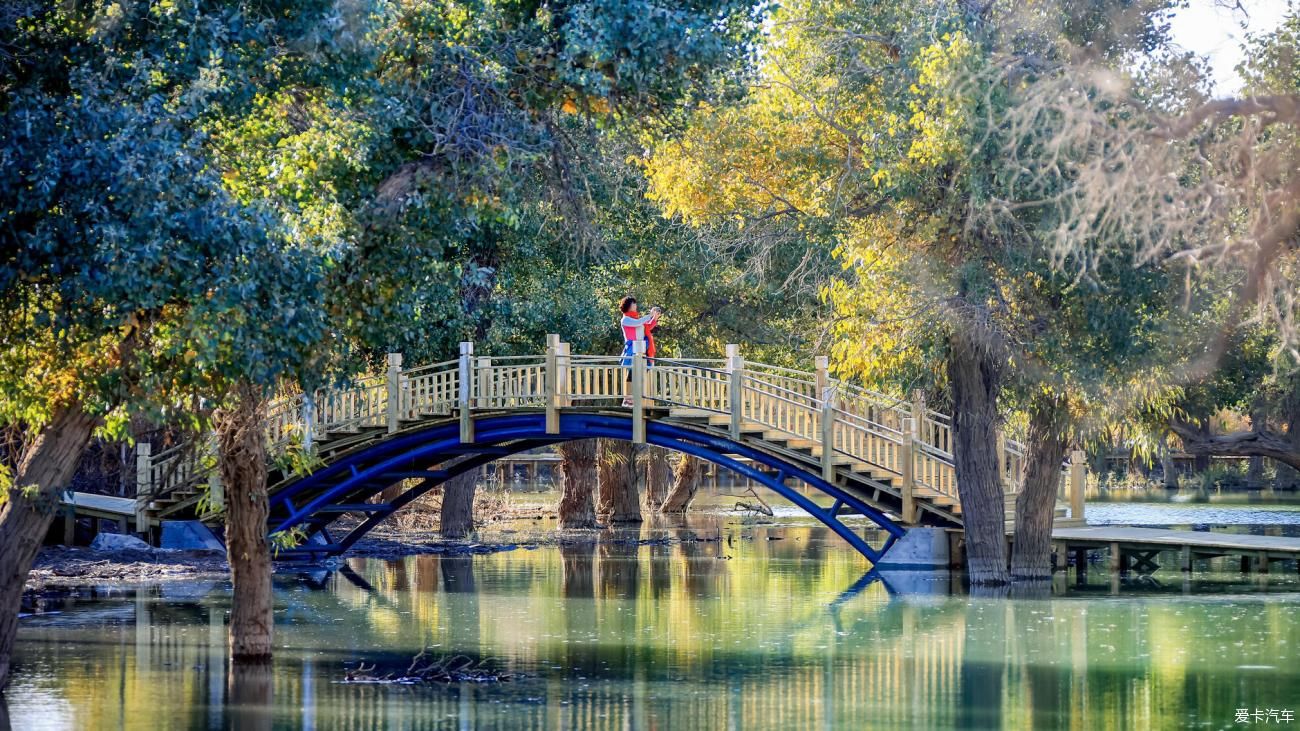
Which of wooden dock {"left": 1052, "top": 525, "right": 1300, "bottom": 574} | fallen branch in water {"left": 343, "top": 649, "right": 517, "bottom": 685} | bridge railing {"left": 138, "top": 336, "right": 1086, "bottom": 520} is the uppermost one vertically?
bridge railing {"left": 138, "top": 336, "right": 1086, "bottom": 520}

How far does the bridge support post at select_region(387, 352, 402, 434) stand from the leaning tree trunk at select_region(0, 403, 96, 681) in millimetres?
12139

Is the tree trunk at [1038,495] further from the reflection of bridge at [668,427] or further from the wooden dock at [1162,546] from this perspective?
the wooden dock at [1162,546]

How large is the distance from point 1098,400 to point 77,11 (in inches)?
511

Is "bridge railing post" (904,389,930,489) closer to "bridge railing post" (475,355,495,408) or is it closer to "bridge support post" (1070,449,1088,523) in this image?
"bridge support post" (1070,449,1088,523)

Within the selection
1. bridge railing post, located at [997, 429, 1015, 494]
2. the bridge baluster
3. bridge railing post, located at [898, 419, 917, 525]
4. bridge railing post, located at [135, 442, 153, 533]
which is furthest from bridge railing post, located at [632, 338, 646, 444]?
bridge railing post, located at [135, 442, 153, 533]

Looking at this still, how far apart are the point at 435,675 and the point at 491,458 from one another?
1322 cm

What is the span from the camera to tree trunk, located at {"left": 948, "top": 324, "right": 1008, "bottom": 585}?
21406 mm

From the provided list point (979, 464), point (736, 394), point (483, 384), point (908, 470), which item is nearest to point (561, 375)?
point (483, 384)

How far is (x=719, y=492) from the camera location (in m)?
65.9

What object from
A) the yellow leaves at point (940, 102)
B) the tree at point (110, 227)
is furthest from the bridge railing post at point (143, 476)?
the tree at point (110, 227)

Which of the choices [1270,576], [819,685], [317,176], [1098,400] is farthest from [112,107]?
[1270,576]

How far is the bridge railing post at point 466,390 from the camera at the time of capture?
24.4 meters

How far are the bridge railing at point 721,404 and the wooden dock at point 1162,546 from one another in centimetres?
163

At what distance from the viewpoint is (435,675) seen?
569 inches
